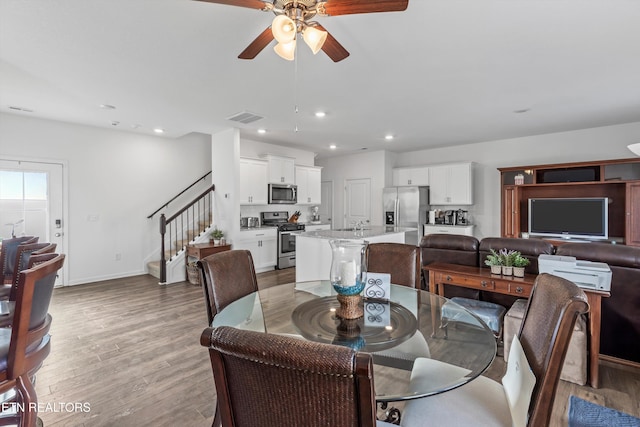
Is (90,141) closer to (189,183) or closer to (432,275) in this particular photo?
A: (189,183)

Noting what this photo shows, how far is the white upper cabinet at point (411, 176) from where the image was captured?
689 cm

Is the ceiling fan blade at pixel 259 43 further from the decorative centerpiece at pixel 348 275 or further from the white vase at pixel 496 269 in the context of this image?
the white vase at pixel 496 269

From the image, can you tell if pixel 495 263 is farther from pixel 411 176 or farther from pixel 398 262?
pixel 411 176

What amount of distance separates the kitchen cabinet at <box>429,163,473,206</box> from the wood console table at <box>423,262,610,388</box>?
3671 mm

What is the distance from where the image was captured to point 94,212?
5230mm

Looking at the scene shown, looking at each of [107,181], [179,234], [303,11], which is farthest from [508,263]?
[107,181]

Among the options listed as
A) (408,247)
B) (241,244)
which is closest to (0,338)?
(408,247)

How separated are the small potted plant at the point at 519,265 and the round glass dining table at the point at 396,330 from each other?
1.06m

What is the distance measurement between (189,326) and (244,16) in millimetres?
2997

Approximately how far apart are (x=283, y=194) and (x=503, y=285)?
4.62m

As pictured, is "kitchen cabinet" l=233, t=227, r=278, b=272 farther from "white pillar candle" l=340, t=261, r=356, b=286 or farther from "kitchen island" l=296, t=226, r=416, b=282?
"white pillar candle" l=340, t=261, r=356, b=286

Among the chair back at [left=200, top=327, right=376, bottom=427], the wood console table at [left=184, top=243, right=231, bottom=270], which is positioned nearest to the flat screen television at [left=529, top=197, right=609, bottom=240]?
the wood console table at [left=184, top=243, right=231, bottom=270]

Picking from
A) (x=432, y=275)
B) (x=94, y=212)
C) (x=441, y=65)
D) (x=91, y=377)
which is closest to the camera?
(x=91, y=377)

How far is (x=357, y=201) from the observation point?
7.84 metres
